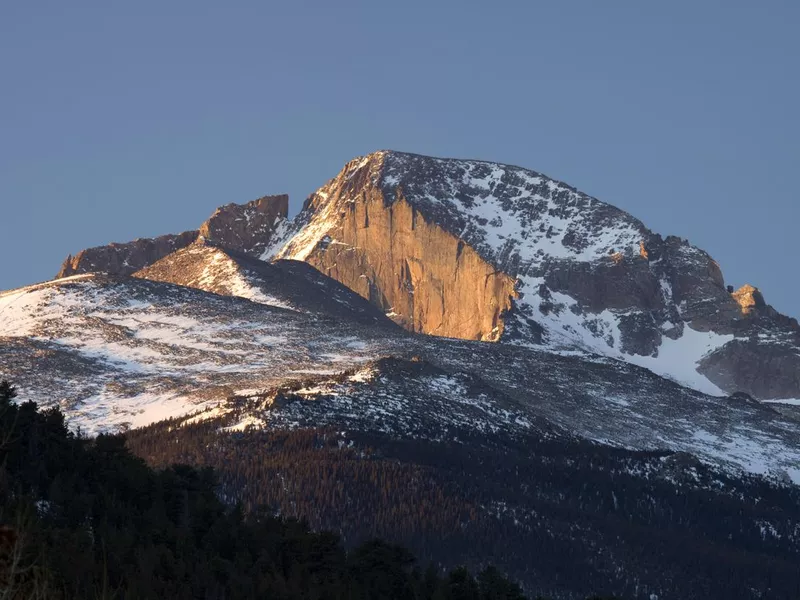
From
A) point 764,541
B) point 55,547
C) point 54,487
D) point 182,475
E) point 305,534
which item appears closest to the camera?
point 55,547

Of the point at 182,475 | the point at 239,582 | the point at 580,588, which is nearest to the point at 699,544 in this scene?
the point at 580,588

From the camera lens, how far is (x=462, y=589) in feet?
362

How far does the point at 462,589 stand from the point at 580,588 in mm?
48745

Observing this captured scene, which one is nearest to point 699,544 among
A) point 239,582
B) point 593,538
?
point 593,538

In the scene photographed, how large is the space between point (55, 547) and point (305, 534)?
103ft

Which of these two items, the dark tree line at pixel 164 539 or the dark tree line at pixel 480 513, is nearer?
the dark tree line at pixel 164 539

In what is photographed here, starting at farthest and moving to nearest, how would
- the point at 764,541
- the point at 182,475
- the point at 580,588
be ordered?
the point at 764,541 → the point at 580,588 → the point at 182,475

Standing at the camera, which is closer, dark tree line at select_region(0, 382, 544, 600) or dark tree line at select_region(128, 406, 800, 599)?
dark tree line at select_region(0, 382, 544, 600)

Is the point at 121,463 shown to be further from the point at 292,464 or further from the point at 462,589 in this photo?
the point at 292,464

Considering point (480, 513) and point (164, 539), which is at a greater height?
point (164, 539)

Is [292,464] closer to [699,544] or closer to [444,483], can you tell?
[444,483]

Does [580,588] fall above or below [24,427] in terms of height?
below

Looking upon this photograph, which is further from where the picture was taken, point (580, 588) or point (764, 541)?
point (764, 541)

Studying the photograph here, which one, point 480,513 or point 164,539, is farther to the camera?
point 480,513
